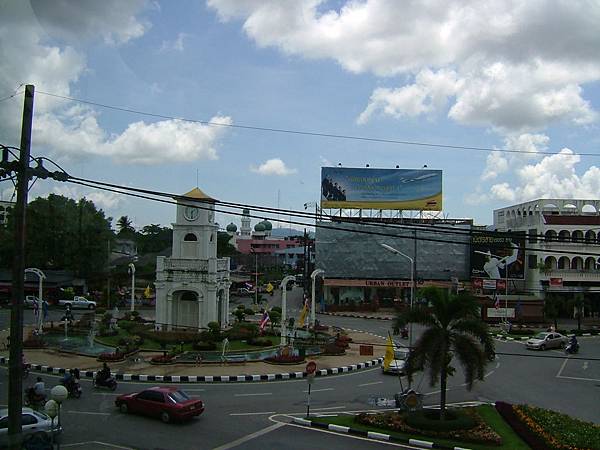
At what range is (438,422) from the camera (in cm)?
1605

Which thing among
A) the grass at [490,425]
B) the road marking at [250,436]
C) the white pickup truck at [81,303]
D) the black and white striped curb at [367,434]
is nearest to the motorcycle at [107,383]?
the road marking at [250,436]

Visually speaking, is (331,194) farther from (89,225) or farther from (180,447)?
(180,447)

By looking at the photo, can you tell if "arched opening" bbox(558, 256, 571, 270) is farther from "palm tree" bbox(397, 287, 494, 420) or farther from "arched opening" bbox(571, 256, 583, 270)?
"palm tree" bbox(397, 287, 494, 420)

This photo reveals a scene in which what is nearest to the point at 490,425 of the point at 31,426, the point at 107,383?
the point at 31,426

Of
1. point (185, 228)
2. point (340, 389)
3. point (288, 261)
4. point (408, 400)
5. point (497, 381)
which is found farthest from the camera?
point (288, 261)

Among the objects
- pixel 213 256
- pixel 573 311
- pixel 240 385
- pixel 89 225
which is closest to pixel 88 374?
pixel 240 385

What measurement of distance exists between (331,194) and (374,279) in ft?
30.4

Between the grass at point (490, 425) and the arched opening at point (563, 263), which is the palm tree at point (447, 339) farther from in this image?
the arched opening at point (563, 263)

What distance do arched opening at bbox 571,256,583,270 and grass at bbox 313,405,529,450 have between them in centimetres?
3918

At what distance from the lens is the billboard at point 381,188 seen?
56.4 m

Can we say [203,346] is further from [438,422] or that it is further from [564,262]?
[564,262]

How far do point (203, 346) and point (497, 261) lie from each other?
34.5 metres

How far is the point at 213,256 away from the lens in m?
33.2

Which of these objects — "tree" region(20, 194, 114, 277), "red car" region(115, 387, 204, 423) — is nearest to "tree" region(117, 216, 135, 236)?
"tree" region(20, 194, 114, 277)
